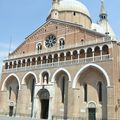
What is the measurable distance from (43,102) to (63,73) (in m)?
Answer: 4.98

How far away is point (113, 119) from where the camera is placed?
74.1 feet

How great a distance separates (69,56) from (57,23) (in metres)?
5.85

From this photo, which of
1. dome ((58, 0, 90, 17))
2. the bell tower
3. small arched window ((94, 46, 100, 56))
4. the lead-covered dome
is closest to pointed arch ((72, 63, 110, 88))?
small arched window ((94, 46, 100, 56))

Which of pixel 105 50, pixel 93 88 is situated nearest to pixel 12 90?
pixel 93 88

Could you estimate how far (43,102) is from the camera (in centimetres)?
3044

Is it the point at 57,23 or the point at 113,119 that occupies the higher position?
the point at 57,23

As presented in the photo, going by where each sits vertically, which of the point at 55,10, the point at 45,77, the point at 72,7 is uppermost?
the point at 72,7

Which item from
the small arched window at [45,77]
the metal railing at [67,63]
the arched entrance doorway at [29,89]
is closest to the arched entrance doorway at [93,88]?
the metal railing at [67,63]

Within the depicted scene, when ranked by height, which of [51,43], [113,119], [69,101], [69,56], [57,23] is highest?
[57,23]

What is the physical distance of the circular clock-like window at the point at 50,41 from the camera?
31.6 meters

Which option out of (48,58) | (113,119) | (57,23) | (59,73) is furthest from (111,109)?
(57,23)

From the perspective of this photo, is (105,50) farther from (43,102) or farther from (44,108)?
(44,108)

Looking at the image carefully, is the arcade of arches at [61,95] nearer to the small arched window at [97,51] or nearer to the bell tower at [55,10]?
the small arched window at [97,51]

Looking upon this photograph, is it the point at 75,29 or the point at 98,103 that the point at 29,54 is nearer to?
the point at 75,29
